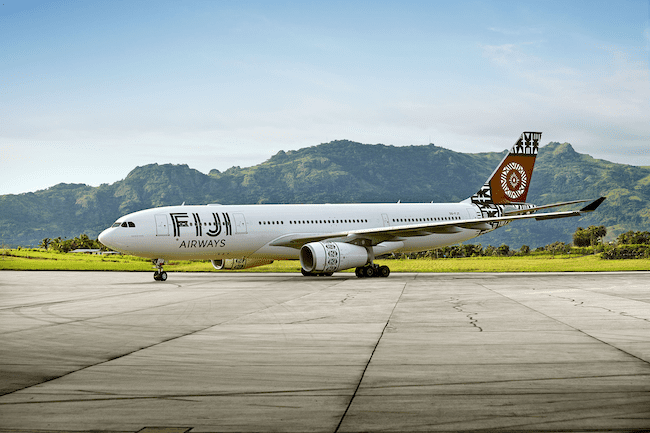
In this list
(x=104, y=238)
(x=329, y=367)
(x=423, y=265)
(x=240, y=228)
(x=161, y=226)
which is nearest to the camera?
(x=329, y=367)

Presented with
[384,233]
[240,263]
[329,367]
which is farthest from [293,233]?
[329,367]

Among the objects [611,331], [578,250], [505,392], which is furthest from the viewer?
[578,250]

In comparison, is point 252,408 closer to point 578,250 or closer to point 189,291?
point 189,291

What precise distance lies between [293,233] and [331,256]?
3.59 metres

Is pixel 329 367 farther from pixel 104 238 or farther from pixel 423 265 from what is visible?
pixel 423 265

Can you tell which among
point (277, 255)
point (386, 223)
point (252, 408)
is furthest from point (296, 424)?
point (386, 223)

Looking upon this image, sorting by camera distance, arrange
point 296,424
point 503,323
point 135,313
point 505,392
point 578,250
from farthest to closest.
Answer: point 578,250 → point 135,313 → point 503,323 → point 505,392 → point 296,424

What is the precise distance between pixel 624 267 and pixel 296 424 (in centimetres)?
3252

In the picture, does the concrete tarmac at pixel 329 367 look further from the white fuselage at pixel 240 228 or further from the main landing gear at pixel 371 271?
the main landing gear at pixel 371 271

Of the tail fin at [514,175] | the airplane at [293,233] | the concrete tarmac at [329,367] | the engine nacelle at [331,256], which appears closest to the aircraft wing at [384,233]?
the airplane at [293,233]

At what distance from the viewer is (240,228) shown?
28.4 meters

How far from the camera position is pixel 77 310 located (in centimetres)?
1535

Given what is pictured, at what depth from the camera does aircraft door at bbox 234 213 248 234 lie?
93.0ft

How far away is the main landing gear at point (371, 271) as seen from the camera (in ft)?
98.0
